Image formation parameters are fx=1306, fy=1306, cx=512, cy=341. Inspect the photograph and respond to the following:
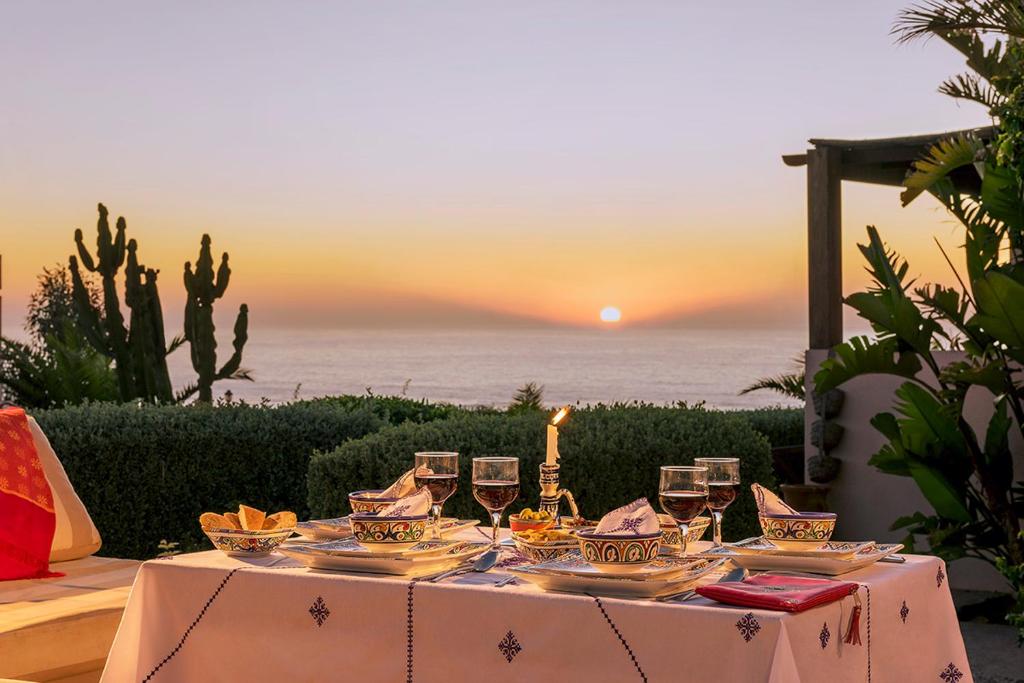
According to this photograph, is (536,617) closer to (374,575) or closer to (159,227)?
(374,575)

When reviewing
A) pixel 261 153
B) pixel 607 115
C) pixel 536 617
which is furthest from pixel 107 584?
pixel 607 115

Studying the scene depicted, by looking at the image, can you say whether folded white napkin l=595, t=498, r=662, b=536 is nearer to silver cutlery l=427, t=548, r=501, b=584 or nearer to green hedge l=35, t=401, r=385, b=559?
silver cutlery l=427, t=548, r=501, b=584

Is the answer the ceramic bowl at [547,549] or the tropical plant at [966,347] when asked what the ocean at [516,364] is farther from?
the ceramic bowl at [547,549]

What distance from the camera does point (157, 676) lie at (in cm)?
315

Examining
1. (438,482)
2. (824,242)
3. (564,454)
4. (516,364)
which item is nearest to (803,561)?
(438,482)

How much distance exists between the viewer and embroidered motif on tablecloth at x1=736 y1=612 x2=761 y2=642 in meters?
2.50

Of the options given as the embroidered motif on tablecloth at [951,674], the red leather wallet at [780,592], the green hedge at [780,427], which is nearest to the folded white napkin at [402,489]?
the red leather wallet at [780,592]

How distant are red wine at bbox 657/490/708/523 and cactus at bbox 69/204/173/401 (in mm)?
13427

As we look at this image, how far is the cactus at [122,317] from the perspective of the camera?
1584 centimetres

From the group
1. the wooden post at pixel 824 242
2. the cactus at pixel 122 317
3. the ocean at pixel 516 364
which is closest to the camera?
the wooden post at pixel 824 242

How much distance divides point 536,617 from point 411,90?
23.1 m

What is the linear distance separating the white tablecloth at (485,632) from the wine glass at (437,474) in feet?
1.23

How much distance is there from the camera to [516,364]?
7281cm

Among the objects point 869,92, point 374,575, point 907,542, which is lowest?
point 907,542
